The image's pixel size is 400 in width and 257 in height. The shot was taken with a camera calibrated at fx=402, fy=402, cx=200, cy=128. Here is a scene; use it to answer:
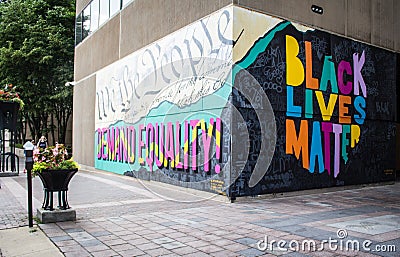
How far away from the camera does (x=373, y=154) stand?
12922 mm

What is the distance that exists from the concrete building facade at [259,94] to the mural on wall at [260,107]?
32 millimetres

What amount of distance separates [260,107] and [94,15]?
1364cm

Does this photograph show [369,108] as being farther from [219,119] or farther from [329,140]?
[219,119]

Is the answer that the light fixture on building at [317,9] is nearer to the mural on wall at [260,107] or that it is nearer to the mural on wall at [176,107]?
the mural on wall at [260,107]

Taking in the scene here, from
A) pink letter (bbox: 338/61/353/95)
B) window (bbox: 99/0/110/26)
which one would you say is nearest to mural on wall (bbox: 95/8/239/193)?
window (bbox: 99/0/110/26)

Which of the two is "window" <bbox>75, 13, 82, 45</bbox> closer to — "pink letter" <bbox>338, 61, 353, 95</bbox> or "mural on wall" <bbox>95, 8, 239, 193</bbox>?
"mural on wall" <bbox>95, 8, 239, 193</bbox>

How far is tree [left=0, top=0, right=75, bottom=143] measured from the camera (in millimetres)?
25844

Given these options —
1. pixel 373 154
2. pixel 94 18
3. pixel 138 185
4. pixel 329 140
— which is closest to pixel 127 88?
pixel 138 185

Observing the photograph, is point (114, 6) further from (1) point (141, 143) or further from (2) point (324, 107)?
(2) point (324, 107)

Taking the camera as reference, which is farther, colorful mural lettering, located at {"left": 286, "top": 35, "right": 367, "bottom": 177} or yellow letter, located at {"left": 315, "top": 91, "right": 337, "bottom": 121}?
yellow letter, located at {"left": 315, "top": 91, "right": 337, "bottom": 121}

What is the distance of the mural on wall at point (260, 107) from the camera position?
9.74 m

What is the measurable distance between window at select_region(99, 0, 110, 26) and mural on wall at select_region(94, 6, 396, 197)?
188 inches

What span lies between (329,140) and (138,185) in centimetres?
611

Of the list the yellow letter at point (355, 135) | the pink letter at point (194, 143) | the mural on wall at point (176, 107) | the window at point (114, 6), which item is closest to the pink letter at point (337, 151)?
the yellow letter at point (355, 135)
